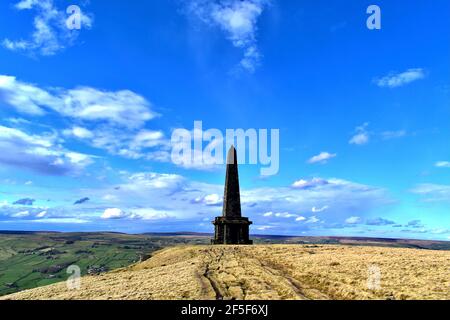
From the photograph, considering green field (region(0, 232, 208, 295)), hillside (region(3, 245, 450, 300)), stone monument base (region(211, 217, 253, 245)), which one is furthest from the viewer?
green field (region(0, 232, 208, 295))

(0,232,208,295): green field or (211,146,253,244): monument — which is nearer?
(211,146,253,244): monument

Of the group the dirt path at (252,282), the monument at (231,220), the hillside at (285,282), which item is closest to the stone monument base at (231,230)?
the monument at (231,220)

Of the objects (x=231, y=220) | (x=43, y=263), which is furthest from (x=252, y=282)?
(x=43, y=263)

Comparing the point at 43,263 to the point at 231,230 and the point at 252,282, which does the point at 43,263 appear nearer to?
the point at 231,230

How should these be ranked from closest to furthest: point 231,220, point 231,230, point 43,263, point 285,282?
1. point 285,282
2. point 231,230
3. point 231,220
4. point 43,263

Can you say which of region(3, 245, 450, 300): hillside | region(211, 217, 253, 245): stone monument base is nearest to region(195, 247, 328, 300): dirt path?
region(3, 245, 450, 300): hillside

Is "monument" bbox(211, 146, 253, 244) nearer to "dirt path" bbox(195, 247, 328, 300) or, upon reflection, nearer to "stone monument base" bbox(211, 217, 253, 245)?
"stone monument base" bbox(211, 217, 253, 245)

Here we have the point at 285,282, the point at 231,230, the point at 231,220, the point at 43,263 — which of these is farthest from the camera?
the point at 43,263

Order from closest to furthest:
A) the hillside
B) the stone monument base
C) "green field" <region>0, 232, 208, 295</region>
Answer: the hillside, the stone monument base, "green field" <region>0, 232, 208, 295</region>
